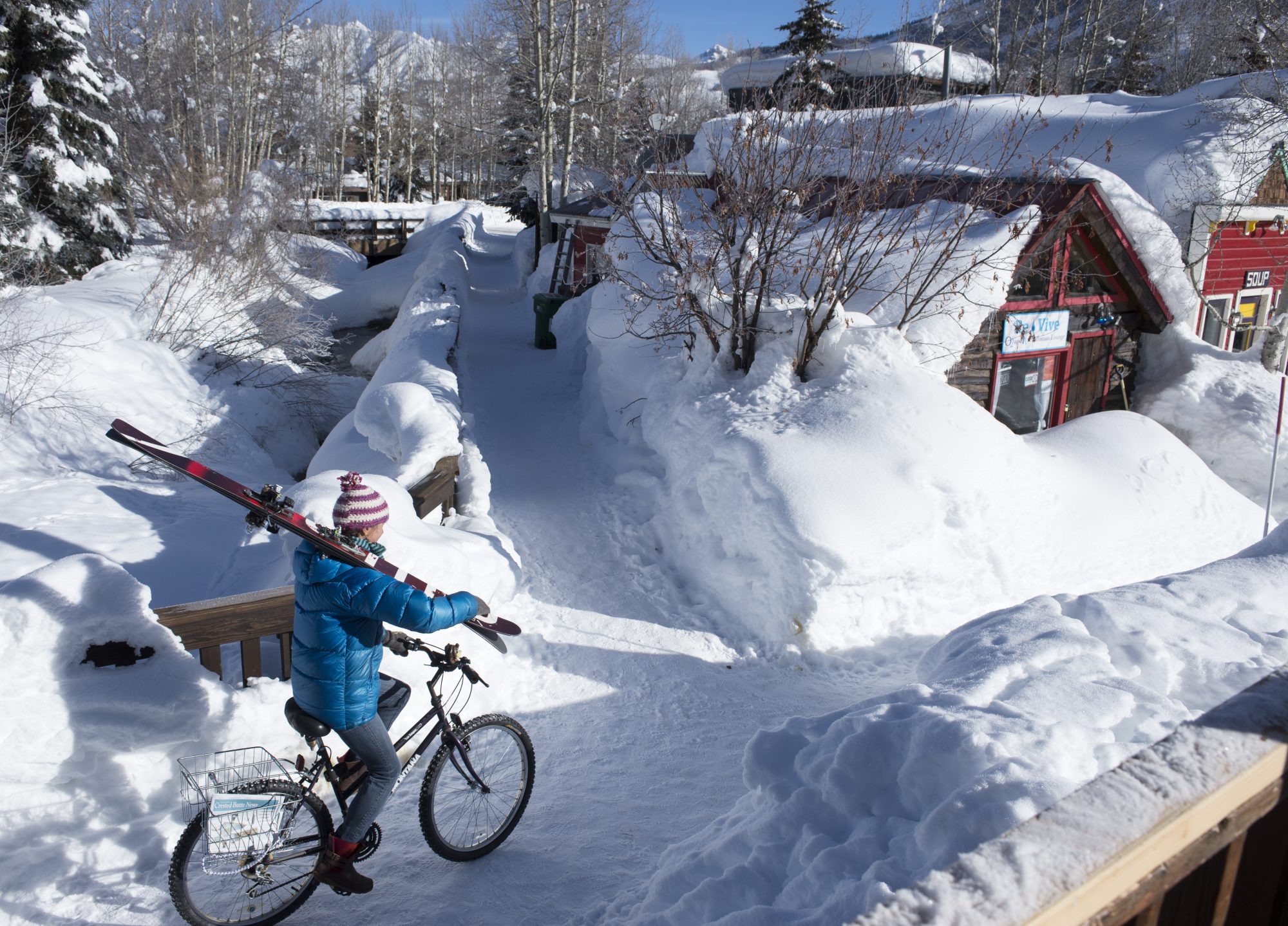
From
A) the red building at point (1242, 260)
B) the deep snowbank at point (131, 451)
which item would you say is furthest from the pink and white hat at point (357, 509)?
the red building at point (1242, 260)

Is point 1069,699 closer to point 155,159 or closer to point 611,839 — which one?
point 611,839

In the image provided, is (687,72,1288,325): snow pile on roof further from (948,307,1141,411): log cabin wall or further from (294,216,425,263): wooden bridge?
(294,216,425,263): wooden bridge

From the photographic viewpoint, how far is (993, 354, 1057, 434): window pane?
1222cm

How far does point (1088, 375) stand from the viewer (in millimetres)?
13344

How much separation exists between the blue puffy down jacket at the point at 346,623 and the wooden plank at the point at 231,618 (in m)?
1.09

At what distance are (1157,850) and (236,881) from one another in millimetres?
3492

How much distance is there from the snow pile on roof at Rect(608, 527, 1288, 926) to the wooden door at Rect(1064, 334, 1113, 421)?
9.37 metres

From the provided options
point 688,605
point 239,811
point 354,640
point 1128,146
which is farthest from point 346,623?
point 1128,146

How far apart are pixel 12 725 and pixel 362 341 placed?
21.0 meters

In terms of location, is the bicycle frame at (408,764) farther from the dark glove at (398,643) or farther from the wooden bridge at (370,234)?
the wooden bridge at (370,234)

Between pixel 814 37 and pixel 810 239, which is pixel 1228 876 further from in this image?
pixel 814 37

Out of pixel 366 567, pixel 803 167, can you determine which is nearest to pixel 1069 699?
pixel 366 567

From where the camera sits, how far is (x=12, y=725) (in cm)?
359

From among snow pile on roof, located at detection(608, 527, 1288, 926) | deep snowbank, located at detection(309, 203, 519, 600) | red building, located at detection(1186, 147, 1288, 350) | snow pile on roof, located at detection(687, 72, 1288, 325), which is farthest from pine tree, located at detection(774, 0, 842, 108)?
snow pile on roof, located at detection(608, 527, 1288, 926)
